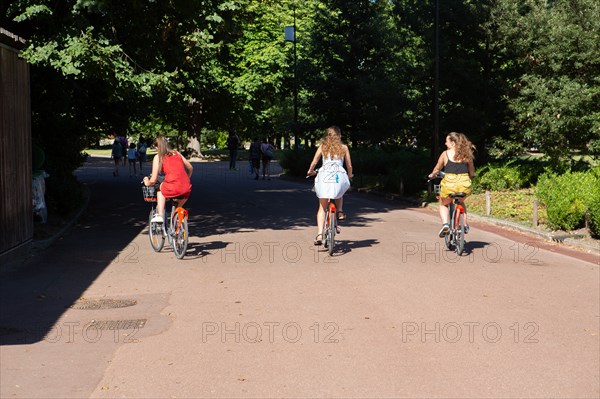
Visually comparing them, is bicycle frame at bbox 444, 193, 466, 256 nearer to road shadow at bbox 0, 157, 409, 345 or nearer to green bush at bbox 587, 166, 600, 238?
road shadow at bbox 0, 157, 409, 345

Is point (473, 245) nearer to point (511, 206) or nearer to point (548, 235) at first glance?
point (548, 235)

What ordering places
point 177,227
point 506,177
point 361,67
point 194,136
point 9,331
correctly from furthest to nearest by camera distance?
point 194,136 < point 361,67 < point 506,177 < point 177,227 < point 9,331

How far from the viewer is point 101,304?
909cm

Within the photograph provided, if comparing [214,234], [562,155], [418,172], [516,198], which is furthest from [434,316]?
[562,155]

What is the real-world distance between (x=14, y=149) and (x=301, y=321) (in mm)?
7133

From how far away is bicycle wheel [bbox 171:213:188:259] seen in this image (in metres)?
12.3

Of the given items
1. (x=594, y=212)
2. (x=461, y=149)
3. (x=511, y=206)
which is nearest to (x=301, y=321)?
(x=461, y=149)

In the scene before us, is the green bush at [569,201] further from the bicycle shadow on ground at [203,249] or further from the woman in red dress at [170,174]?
the woman in red dress at [170,174]

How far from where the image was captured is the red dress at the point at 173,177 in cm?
1244

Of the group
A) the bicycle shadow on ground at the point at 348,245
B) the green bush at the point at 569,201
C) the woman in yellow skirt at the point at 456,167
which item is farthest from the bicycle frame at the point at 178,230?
the green bush at the point at 569,201

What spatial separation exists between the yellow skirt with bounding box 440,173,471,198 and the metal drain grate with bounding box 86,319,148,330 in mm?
6457

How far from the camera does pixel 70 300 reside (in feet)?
30.6

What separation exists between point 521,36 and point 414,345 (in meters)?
23.8

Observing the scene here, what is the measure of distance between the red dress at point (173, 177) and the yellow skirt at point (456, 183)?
4.09m
